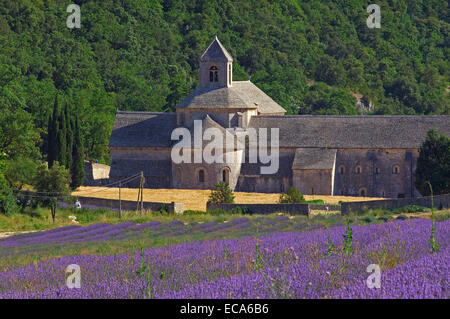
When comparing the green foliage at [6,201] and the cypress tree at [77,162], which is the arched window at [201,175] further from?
the green foliage at [6,201]

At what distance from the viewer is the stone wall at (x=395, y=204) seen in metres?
41.3

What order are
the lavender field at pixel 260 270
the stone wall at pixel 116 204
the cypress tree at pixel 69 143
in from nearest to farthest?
the lavender field at pixel 260 270
the stone wall at pixel 116 204
the cypress tree at pixel 69 143

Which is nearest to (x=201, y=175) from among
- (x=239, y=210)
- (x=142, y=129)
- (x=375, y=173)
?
(x=142, y=129)

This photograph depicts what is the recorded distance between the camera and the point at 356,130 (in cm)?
7112

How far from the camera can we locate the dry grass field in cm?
6244

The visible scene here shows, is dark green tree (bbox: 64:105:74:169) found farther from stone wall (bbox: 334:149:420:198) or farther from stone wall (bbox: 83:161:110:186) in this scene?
stone wall (bbox: 334:149:420:198)

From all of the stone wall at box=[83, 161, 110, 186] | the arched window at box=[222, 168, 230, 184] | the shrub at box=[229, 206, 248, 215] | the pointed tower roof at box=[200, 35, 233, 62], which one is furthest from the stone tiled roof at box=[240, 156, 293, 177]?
the shrub at box=[229, 206, 248, 215]

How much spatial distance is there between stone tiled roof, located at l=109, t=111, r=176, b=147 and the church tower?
427 cm

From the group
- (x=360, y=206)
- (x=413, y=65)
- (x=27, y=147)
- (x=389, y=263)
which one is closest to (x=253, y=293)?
(x=389, y=263)

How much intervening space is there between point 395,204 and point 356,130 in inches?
988

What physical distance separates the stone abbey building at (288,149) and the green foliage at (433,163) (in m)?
8.20

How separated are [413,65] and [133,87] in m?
56.9

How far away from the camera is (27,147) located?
65.8m

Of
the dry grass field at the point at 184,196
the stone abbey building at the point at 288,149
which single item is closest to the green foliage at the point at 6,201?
the dry grass field at the point at 184,196
